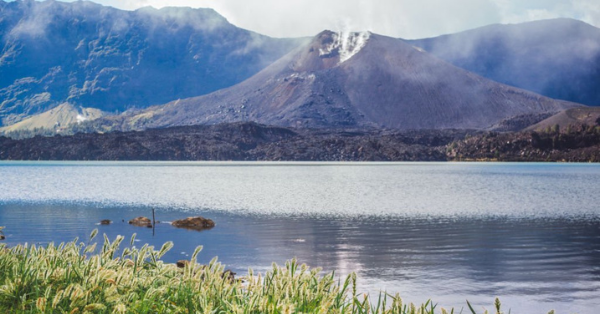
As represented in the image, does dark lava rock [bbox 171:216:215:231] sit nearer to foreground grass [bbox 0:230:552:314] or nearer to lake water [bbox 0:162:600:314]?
lake water [bbox 0:162:600:314]

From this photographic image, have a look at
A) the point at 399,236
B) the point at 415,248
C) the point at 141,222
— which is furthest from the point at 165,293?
the point at 141,222

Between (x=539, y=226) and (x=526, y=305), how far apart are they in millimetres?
29974

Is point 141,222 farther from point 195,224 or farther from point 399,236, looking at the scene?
point 399,236

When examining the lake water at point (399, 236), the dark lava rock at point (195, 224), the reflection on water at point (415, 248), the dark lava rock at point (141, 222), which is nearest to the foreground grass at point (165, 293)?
the lake water at point (399, 236)

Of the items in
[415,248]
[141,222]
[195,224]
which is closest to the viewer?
[415,248]

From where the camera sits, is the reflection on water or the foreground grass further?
the reflection on water

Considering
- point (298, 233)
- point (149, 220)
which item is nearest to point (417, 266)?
point (298, 233)

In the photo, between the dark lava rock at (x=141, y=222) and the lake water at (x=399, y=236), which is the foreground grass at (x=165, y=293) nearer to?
the lake water at (x=399, y=236)

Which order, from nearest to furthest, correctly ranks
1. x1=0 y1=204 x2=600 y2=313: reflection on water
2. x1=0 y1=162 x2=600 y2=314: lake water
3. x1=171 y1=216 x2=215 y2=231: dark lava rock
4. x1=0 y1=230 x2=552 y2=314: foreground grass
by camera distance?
1. x1=0 y1=230 x2=552 y2=314: foreground grass
2. x1=0 y1=204 x2=600 y2=313: reflection on water
3. x1=0 y1=162 x2=600 y2=314: lake water
4. x1=171 y1=216 x2=215 y2=231: dark lava rock

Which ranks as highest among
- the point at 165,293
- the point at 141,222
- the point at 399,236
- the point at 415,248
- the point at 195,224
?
the point at 165,293

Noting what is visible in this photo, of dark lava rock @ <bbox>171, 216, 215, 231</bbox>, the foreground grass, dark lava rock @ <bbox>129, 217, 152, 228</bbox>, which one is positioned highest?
the foreground grass

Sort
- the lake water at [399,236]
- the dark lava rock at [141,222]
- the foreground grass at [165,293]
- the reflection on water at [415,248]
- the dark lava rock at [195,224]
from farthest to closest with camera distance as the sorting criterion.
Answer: the dark lava rock at [141,222] → the dark lava rock at [195,224] → the lake water at [399,236] → the reflection on water at [415,248] → the foreground grass at [165,293]

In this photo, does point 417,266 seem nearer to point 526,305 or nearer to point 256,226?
point 526,305

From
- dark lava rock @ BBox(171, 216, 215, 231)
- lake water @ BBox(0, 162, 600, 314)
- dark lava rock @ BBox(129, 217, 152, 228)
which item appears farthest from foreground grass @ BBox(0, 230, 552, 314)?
dark lava rock @ BBox(129, 217, 152, 228)
